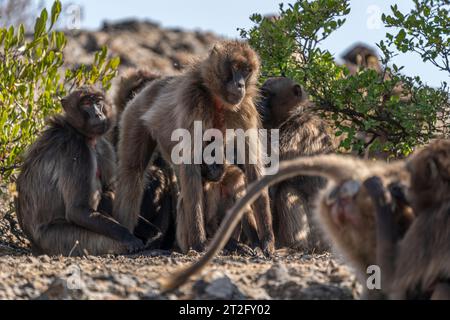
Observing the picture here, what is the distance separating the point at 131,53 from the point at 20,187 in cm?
1293

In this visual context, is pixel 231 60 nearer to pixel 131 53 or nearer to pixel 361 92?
pixel 361 92

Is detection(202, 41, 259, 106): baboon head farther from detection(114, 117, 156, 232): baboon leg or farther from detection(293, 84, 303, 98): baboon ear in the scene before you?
detection(114, 117, 156, 232): baboon leg

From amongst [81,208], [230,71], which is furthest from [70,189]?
[230,71]

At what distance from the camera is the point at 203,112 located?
22.3 ft

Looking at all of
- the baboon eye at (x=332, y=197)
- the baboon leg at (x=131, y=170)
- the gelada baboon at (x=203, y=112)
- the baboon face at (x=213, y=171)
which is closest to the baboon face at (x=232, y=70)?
the gelada baboon at (x=203, y=112)

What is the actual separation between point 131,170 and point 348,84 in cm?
182

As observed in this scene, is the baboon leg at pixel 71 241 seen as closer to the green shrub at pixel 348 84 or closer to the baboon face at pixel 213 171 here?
the baboon face at pixel 213 171

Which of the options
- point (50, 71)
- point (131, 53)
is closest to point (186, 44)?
point (131, 53)

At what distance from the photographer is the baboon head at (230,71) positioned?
6742mm

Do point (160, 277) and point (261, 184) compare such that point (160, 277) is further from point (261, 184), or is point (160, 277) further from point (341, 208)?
point (341, 208)

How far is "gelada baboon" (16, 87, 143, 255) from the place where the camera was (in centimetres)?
707

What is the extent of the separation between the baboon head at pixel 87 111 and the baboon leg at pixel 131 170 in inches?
11.0

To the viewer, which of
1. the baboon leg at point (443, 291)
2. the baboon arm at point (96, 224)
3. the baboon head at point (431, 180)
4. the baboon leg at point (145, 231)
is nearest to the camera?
the baboon leg at point (443, 291)

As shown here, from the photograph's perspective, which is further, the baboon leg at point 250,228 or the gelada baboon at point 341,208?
the baboon leg at point 250,228
